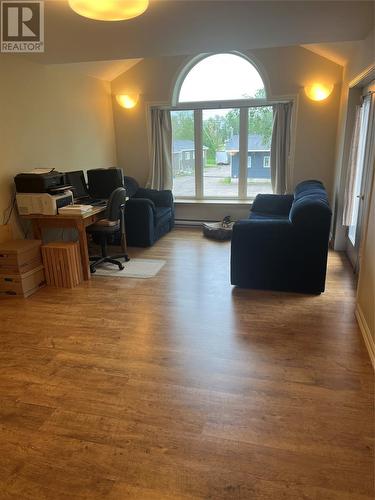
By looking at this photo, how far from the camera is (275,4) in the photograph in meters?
2.66

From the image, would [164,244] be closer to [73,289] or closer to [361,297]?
[73,289]

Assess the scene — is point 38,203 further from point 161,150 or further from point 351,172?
point 351,172

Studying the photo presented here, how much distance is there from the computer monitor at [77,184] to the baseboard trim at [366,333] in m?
3.44

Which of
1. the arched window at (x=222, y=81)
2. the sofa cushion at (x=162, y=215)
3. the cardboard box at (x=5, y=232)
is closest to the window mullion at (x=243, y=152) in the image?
the arched window at (x=222, y=81)

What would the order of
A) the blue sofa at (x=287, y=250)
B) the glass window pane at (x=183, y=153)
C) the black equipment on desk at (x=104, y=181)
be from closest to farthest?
the blue sofa at (x=287, y=250) → the black equipment on desk at (x=104, y=181) → the glass window pane at (x=183, y=153)

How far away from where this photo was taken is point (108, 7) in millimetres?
2037

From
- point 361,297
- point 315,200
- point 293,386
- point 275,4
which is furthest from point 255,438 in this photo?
point 275,4

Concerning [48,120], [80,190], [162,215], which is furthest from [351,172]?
[48,120]

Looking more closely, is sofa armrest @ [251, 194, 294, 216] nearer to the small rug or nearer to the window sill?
the window sill

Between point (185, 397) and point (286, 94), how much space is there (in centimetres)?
492

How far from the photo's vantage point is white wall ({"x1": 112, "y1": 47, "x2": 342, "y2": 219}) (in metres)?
5.27

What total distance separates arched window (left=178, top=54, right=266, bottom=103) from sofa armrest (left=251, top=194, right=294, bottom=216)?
1730 millimetres

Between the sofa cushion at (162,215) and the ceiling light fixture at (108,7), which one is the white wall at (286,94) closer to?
the sofa cushion at (162,215)

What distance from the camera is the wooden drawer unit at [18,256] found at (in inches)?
139
